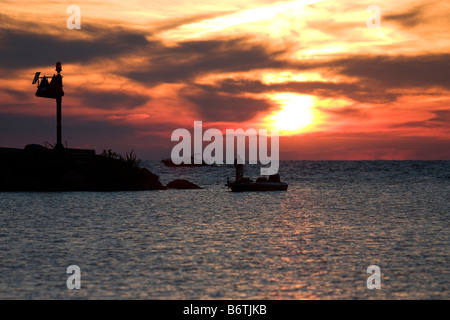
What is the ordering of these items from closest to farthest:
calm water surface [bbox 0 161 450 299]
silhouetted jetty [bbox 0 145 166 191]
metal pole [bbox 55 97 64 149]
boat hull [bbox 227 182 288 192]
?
calm water surface [bbox 0 161 450 299], silhouetted jetty [bbox 0 145 166 191], metal pole [bbox 55 97 64 149], boat hull [bbox 227 182 288 192]

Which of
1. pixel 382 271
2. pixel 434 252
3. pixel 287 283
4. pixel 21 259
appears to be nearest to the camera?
pixel 287 283

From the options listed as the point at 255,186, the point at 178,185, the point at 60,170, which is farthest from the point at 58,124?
the point at 255,186

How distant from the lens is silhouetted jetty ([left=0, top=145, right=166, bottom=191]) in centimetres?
7200

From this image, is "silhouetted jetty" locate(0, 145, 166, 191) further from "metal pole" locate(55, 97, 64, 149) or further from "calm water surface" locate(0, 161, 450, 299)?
"calm water surface" locate(0, 161, 450, 299)

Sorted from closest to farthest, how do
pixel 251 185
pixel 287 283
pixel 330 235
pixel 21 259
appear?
1. pixel 287 283
2. pixel 21 259
3. pixel 330 235
4. pixel 251 185

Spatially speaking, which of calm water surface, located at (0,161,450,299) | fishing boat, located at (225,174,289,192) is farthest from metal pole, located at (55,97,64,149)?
calm water surface, located at (0,161,450,299)

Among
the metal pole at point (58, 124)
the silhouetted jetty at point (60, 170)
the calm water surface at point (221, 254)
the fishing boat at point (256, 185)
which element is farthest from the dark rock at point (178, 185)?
the calm water surface at point (221, 254)

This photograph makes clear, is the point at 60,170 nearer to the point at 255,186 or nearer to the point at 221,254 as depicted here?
the point at 255,186

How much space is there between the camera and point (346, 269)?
22.5 m

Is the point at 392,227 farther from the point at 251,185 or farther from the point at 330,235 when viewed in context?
the point at 251,185

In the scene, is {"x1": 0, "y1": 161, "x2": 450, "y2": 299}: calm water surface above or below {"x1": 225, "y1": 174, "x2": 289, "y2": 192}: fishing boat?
below

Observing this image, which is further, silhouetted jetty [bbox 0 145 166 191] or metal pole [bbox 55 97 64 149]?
metal pole [bbox 55 97 64 149]
